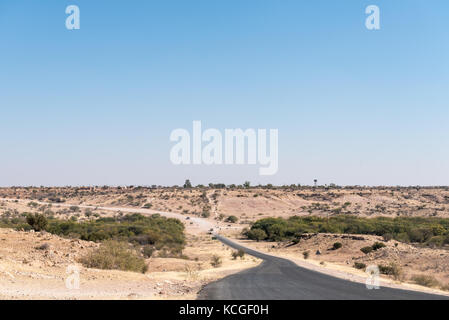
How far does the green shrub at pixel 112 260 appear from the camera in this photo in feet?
90.3

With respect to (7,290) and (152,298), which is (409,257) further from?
(7,290)

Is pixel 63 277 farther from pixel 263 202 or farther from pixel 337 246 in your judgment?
pixel 263 202

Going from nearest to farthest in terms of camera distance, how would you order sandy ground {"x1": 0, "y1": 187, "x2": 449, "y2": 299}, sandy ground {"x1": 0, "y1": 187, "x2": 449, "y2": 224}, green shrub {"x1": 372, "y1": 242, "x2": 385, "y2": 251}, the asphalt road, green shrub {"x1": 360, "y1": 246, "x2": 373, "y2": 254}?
the asphalt road
sandy ground {"x1": 0, "y1": 187, "x2": 449, "y2": 299}
green shrub {"x1": 360, "y1": 246, "x2": 373, "y2": 254}
green shrub {"x1": 372, "y1": 242, "x2": 385, "y2": 251}
sandy ground {"x1": 0, "y1": 187, "x2": 449, "y2": 224}

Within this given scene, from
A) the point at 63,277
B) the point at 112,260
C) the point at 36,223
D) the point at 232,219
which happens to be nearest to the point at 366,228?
the point at 232,219

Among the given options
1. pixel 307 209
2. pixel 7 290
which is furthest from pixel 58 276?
pixel 307 209

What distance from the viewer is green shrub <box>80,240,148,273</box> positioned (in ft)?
90.3

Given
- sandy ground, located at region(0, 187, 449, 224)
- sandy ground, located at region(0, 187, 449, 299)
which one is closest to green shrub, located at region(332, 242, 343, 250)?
sandy ground, located at region(0, 187, 449, 299)

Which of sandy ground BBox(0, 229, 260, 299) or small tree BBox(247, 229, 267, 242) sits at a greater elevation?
sandy ground BBox(0, 229, 260, 299)

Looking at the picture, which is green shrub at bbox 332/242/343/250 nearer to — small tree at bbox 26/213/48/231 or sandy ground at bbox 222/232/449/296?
sandy ground at bbox 222/232/449/296

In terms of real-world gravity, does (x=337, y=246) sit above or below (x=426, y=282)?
below

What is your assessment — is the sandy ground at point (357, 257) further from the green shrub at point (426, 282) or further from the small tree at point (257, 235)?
the small tree at point (257, 235)

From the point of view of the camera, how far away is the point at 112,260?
2781 centimetres

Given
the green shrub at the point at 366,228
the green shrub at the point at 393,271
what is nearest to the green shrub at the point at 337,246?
the green shrub at the point at 366,228

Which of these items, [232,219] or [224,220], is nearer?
[232,219]
